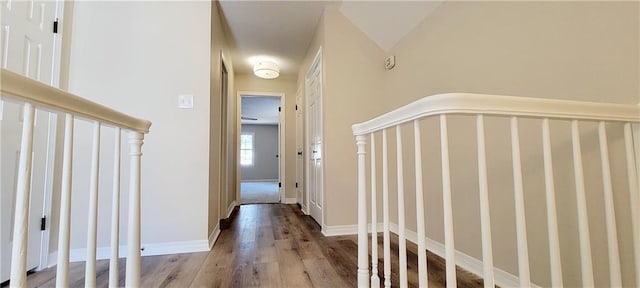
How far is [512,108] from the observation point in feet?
2.49

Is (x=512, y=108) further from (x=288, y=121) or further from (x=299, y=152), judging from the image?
(x=288, y=121)

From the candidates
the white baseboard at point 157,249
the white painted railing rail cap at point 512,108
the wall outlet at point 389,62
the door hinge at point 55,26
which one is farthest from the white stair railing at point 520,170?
the door hinge at point 55,26

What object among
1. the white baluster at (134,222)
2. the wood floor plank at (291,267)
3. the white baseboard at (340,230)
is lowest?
the wood floor plank at (291,267)

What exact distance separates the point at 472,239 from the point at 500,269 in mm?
226

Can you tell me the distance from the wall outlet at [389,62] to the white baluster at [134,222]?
228 centimetres

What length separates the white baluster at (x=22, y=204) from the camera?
548 mm

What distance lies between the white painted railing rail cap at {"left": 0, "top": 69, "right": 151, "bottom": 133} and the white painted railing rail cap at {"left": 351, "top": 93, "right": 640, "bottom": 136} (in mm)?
865

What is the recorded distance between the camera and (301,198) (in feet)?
13.6

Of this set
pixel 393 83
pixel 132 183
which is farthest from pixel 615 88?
pixel 132 183

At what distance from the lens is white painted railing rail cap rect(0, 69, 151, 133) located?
1.66 ft

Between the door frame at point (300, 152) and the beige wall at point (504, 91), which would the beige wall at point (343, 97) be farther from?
the door frame at point (300, 152)

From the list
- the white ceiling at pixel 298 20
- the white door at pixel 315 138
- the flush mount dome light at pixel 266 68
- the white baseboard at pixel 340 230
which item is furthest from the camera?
the flush mount dome light at pixel 266 68

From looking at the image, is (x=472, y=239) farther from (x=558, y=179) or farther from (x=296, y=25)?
(x=296, y=25)

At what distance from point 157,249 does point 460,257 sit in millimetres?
2156
